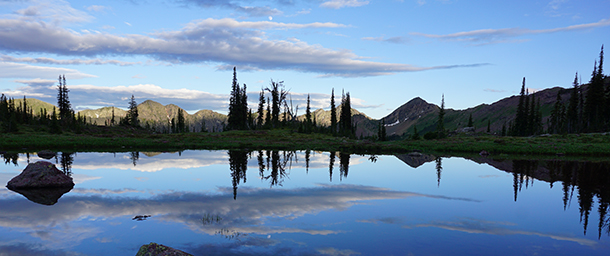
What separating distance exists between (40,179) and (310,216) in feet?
54.5

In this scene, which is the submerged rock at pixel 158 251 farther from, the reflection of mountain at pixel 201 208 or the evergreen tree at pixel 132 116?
the evergreen tree at pixel 132 116

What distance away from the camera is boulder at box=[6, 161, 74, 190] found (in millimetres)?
18625

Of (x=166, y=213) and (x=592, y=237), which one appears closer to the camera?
(x=592, y=237)

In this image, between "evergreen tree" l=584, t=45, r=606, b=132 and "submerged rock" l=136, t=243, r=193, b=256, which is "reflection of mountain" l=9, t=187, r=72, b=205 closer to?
"submerged rock" l=136, t=243, r=193, b=256

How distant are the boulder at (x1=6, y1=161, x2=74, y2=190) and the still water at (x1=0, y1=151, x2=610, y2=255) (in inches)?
30.8

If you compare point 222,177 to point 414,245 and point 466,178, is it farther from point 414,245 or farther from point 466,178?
point 466,178

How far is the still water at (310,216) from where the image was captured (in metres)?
10.2

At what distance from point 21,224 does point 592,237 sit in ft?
68.3

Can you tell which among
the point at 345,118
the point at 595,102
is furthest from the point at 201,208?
the point at 595,102

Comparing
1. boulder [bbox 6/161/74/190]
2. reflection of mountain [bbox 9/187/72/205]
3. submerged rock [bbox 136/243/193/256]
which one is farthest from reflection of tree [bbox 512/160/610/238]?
boulder [bbox 6/161/74/190]

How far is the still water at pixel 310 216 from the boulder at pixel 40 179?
0.78 meters

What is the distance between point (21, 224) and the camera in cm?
1202

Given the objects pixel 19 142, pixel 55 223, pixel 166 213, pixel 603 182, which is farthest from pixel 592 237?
pixel 19 142

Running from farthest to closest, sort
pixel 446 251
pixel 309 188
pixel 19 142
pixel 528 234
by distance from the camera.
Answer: pixel 19 142, pixel 309 188, pixel 528 234, pixel 446 251
